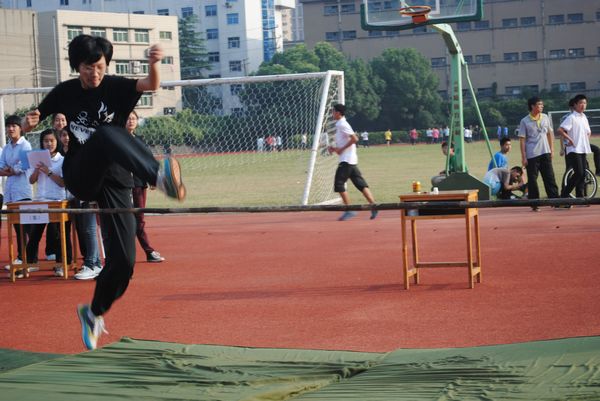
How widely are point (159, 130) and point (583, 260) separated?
555 inches

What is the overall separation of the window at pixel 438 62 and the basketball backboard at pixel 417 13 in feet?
202

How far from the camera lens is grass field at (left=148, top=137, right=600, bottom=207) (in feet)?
66.6

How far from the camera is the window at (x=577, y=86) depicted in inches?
2923

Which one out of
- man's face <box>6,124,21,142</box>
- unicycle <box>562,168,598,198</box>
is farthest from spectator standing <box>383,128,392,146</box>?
man's face <box>6,124,21,142</box>

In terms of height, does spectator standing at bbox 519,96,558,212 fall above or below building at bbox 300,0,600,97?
below

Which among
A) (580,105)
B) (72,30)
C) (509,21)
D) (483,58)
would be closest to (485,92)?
(483,58)

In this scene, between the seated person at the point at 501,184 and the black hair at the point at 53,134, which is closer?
the black hair at the point at 53,134

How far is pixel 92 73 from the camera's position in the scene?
5344 mm

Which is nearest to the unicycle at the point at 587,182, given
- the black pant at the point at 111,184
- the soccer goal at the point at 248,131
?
the soccer goal at the point at 248,131

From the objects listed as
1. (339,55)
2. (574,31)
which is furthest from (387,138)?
(574,31)

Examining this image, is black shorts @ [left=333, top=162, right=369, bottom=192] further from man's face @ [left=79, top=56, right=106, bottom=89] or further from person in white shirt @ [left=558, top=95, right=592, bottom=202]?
man's face @ [left=79, top=56, right=106, bottom=89]

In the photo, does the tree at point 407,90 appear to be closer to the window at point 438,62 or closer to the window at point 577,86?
the window at point 438,62

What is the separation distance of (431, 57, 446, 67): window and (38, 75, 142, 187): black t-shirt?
74.5 meters

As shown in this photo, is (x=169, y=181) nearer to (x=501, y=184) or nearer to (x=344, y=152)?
(x=344, y=152)
